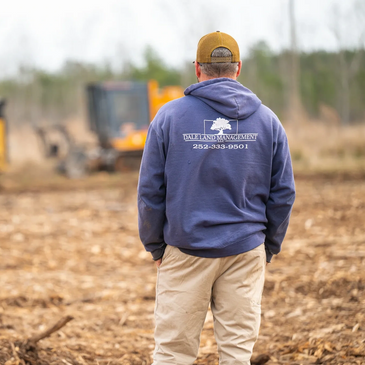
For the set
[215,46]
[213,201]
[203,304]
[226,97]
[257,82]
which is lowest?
[203,304]

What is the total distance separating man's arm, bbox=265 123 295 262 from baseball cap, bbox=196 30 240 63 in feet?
1.43

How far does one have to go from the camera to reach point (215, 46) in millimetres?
2502

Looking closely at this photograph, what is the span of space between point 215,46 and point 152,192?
78 cm

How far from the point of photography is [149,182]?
2.56 metres

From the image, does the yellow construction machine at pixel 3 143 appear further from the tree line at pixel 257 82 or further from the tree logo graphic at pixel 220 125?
the tree logo graphic at pixel 220 125

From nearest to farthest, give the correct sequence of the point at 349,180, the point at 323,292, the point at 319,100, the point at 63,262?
the point at 323,292 → the point at 63,262 → the point at 349,180 → the point at 319,100

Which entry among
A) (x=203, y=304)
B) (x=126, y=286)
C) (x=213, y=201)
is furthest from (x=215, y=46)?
(x=126, y=286)

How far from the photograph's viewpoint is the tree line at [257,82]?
2305 cm

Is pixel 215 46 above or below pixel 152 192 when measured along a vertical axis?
above

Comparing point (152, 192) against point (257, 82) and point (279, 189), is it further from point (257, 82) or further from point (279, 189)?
point (257, 82)

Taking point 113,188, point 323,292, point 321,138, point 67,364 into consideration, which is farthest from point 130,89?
point 67,364

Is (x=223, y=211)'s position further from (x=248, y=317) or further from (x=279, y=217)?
(x=248, y=317)

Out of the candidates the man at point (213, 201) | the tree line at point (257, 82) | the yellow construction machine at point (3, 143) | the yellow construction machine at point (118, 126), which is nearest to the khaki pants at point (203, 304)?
the man at point (213, 201)

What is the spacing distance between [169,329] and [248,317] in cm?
41
